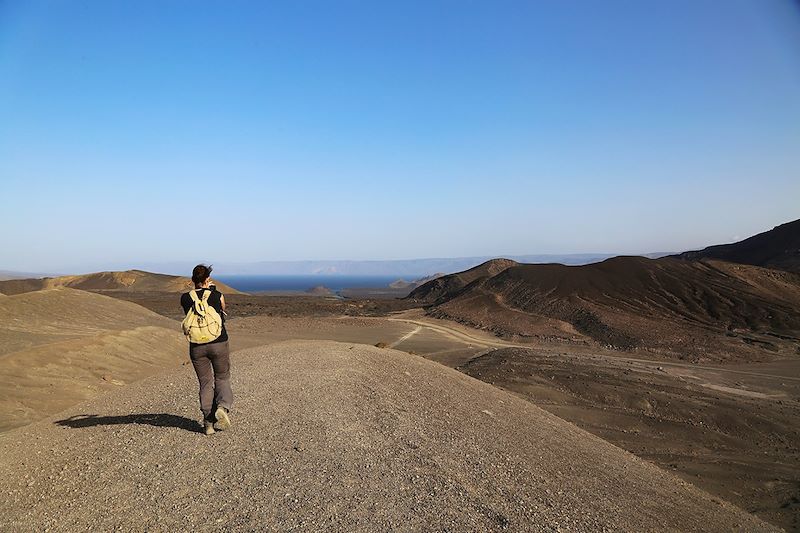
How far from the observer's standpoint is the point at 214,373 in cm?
722

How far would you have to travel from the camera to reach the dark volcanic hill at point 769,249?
64.3m

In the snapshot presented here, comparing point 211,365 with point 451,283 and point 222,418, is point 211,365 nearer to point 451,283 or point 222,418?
point 222,418

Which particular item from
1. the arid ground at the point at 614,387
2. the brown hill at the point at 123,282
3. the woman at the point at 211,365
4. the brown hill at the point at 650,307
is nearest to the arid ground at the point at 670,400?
the arid ground at the point at 614,387

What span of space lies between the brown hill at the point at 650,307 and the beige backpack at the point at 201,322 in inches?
1270

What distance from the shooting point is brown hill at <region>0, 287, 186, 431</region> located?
1282 cm

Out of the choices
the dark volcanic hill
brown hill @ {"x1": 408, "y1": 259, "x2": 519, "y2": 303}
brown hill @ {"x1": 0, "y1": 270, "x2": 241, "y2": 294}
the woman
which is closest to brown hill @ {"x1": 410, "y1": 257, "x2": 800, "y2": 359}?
the dark volcanic hill

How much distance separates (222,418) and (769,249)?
89.2 meters

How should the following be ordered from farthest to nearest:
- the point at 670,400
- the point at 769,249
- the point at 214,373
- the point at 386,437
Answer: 1. the point at 769,249
2. the point at 670,400
3. the point at 386,437
4. the point at 214,373

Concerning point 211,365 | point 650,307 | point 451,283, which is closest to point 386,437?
point 211,365

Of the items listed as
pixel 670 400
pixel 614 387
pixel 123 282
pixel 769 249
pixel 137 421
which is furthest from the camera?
pixel 123 282

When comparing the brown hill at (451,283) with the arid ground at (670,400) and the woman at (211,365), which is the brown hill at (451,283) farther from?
the woman at (211,365)

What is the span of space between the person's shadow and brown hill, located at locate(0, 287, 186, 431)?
10.1 ft

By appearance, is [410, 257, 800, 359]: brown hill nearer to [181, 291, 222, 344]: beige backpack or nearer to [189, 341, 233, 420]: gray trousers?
[189, 341, 233, 420]: gray trousers

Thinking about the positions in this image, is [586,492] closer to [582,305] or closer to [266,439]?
[266,439]
